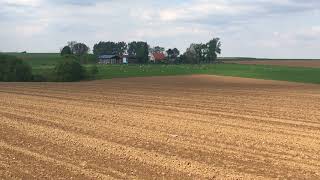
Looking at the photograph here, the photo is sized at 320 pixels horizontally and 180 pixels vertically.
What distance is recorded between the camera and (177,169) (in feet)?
32.1

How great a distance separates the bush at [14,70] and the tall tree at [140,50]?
3313 inches

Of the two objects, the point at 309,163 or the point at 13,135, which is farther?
Answer: the point at 13,135

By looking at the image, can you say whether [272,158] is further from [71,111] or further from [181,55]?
[181,55]

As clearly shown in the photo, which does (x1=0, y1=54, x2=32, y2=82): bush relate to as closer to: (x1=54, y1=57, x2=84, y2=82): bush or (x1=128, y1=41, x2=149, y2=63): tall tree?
(x1=54, y1=57, x2=84, y2=82): bush

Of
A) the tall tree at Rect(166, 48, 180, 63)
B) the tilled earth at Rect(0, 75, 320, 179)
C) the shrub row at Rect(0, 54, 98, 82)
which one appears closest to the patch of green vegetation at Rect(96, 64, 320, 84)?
the shrub row at Rect(0, 54, 98, 82)

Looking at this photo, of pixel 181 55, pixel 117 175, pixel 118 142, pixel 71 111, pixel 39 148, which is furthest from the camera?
pixel 181 55

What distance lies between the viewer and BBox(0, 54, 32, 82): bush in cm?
7492

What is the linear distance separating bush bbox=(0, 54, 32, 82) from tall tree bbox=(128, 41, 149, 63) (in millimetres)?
→ 84146

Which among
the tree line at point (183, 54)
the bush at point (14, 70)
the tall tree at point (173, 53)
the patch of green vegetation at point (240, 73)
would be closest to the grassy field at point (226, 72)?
the patch of green vegetation at point (240, 73)

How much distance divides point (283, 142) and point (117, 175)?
5.53 meters

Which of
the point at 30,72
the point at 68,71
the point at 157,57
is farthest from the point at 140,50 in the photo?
the point at 30,72

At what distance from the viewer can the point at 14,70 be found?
75.5 meters

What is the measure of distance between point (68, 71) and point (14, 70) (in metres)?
7.53

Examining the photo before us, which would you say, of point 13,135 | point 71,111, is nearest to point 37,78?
point 71,111
